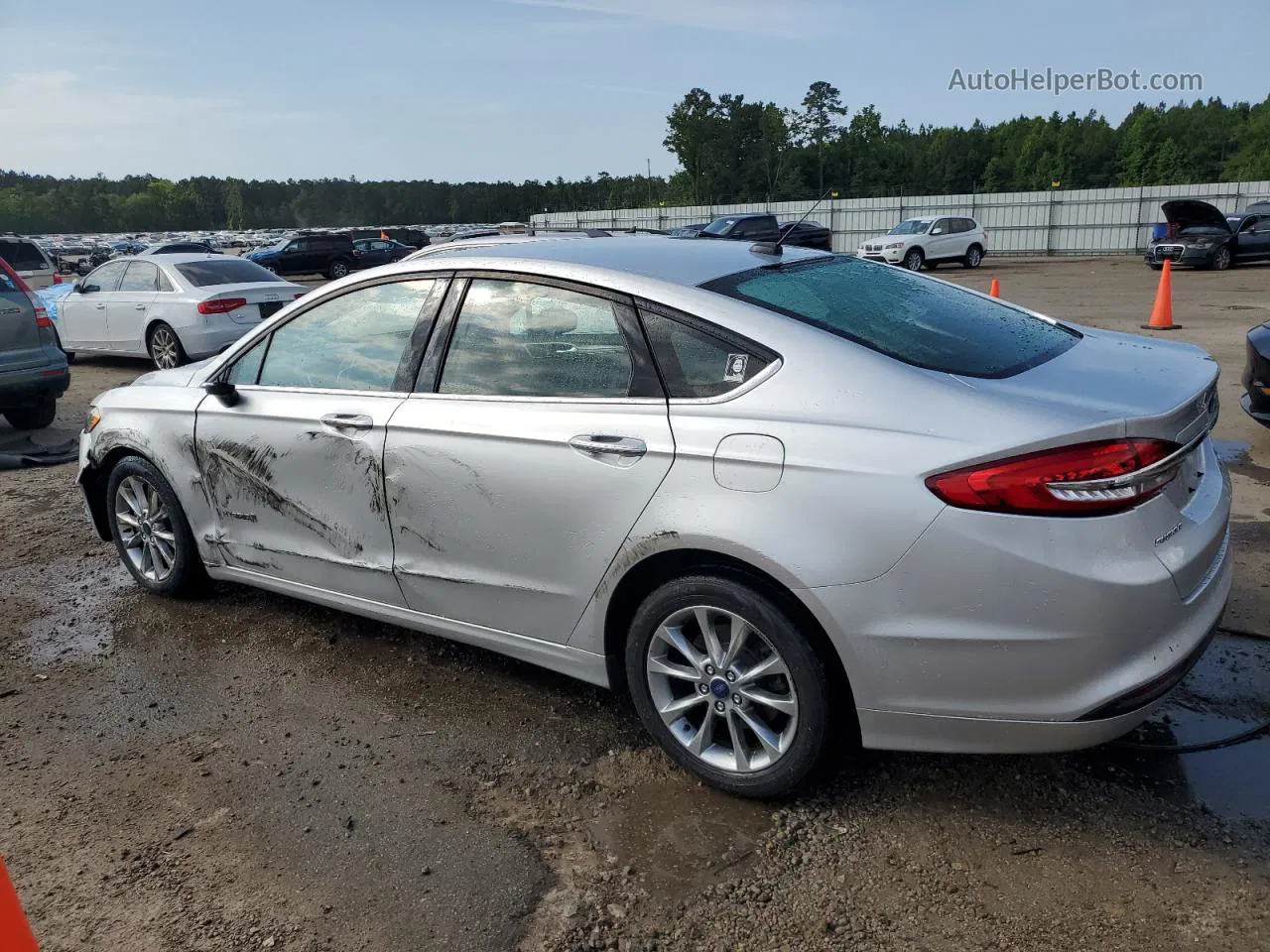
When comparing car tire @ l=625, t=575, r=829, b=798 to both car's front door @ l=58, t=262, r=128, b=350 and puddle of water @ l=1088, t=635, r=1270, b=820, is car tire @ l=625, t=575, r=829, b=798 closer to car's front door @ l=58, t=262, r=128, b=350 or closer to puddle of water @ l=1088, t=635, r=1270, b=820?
puddle of water @ l=1088, t=635, r=1270, b=820

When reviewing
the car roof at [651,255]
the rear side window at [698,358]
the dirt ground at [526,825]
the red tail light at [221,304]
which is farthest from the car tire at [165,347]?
the rear side window at [698,358]

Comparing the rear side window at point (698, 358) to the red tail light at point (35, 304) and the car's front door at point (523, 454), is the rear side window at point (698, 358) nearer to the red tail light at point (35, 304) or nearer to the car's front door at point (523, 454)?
the car's front door at point (523, 454)

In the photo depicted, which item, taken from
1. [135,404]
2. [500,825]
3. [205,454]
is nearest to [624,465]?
[500,825]

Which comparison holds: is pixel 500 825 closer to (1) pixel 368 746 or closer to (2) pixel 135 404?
(1) pixel 368 746

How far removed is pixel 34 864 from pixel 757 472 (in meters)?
2.39

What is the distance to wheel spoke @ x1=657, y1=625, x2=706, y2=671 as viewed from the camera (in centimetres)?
295

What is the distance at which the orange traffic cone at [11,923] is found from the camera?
179 centimetres

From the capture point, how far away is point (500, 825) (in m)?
2.96

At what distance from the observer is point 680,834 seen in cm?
286

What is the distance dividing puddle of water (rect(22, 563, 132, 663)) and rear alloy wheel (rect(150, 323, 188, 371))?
754 centimetres

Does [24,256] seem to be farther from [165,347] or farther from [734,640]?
[734,640]

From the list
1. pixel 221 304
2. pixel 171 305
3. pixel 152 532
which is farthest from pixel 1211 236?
pixel 152 532

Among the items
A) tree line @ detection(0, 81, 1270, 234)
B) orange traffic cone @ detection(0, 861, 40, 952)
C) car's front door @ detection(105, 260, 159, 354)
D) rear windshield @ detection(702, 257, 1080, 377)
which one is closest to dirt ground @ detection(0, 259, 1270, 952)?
orange traffic cone @ detection(0, 861, 40, 952)

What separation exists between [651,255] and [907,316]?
90 cm
